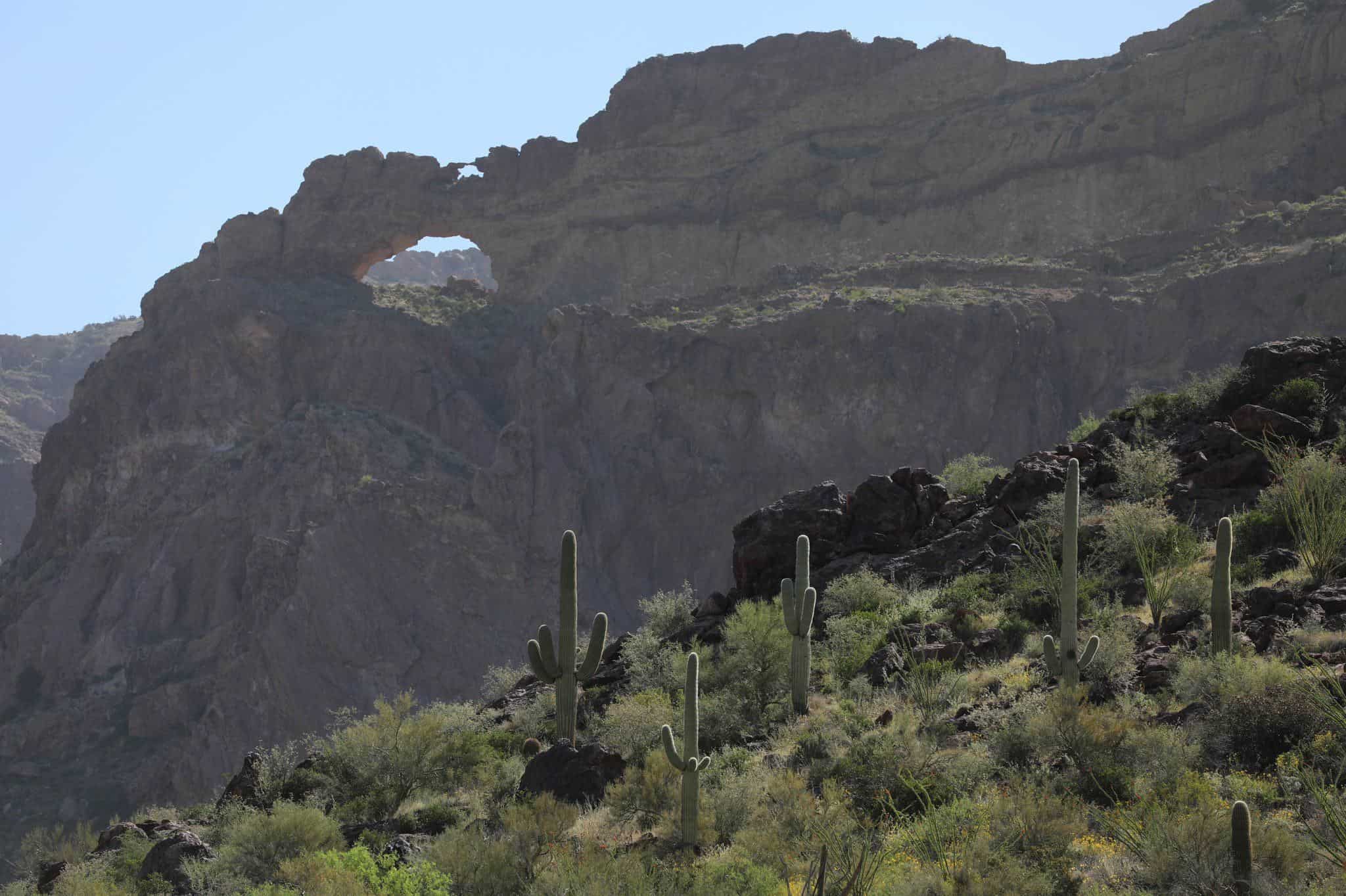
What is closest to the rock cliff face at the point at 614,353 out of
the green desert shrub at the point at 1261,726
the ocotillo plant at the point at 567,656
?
the ocotillo plant at the point at 567,656

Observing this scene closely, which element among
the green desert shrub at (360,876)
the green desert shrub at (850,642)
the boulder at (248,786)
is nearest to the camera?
the green desert shrub at (360,876)

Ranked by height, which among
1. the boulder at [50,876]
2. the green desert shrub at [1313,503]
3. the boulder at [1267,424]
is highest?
the boulder at [1267,424]

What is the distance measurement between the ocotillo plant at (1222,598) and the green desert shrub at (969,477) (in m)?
13.3

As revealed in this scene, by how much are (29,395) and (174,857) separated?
104 meters

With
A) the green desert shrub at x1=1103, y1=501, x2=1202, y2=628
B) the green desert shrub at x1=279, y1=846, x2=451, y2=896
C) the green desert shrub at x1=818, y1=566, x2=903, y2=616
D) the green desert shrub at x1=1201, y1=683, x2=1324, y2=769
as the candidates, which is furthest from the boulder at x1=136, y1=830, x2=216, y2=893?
the green desert shrub at x1=1103, y1=501, x2=1202, y2=628

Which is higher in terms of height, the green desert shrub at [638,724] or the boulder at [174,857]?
the green desert shrub at [638,724]

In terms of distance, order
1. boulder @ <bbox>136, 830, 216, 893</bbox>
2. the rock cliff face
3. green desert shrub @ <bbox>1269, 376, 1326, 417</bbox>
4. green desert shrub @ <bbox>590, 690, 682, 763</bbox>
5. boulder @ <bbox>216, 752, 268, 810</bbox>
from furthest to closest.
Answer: the rock cliff face → green desert shrub @ <bbox>1269, 376, 1326, 417</bbox> → boulder @ <bbox>216, 752, 268, 810</bbox> → green desert shrub @ <bbox>590, 690, 682, 763</bbox> → boulder @ <bbox>136, 830, 216, 893</bbox>

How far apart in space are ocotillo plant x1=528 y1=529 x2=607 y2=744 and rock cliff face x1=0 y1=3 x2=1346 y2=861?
106ft

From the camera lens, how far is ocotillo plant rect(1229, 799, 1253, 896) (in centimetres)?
1096

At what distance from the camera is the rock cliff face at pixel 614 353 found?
53844 millimetres

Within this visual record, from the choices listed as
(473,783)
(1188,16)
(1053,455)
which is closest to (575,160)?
(1188,16)

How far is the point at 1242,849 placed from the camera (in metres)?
11.0

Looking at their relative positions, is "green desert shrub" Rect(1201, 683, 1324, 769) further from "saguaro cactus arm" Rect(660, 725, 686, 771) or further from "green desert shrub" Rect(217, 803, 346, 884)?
"green desert shrub" Rect(217, 803, 346, 884)

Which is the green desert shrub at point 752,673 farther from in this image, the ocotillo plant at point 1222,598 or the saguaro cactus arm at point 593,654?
the ocotillo plant at point 1222,598
